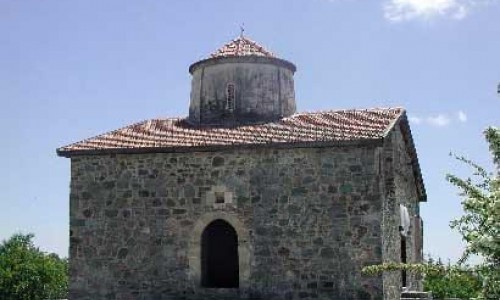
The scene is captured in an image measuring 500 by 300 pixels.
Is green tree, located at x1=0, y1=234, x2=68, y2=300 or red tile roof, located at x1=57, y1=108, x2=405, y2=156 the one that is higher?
red tile roof, located at x1=57, y1=108, x2=405, y2=156

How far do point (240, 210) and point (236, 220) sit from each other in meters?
0.24

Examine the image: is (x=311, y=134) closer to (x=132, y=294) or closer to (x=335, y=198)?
(x=335, y=198)

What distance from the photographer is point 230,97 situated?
60.7ft

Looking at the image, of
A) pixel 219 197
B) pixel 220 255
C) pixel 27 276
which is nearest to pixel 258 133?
pixel 219 197

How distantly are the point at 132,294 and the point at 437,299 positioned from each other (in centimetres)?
1124

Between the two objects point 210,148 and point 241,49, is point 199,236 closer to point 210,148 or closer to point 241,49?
point 210,148

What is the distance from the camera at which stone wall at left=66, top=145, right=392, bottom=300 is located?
49.5 feet

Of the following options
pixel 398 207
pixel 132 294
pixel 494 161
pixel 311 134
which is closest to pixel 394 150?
pixel 398 207

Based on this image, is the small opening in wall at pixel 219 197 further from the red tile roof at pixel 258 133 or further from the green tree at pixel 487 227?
the green tree at pixel 487 227

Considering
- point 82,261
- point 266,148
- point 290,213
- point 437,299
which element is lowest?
point 437,299

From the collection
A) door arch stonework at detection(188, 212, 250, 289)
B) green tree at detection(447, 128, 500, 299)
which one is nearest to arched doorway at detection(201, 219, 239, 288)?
door arch stonework at detection(188, 212, 250, 289)

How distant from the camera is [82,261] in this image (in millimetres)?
16469

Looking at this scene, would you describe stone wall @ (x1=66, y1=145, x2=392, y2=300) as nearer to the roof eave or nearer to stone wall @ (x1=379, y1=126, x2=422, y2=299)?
the roof eave

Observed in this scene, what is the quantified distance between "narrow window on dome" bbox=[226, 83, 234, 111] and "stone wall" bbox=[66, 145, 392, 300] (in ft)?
8.92
